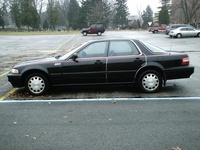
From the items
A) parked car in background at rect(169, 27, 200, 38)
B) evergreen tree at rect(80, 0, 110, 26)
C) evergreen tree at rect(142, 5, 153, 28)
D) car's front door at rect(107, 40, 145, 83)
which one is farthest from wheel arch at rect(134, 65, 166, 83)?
evergreen tree at rect(142, 5, 153, 28)

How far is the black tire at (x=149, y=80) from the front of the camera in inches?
273

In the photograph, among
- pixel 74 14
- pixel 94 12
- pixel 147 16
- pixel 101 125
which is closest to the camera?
pixel 101 125

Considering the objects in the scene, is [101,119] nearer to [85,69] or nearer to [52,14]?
[85,69]

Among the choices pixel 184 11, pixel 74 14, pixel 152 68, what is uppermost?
pixel 74 14

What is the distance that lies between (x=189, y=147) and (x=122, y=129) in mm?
1161

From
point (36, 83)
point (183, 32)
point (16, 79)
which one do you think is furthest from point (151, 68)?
point (183, 32)

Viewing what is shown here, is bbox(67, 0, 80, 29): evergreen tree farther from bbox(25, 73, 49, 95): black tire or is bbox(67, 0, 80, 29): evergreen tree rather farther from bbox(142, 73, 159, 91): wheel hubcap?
bbox(142, 73, 159, 91): wheel hubcap

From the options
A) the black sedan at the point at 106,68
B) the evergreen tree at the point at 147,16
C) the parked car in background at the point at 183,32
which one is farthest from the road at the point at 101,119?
the evergreen tree at the point at 147,16

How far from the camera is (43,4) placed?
9212 cm

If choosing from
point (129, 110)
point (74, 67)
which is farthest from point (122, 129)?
point (74, 67)

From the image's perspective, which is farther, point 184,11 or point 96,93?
point 184,11

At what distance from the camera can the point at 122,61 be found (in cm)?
690

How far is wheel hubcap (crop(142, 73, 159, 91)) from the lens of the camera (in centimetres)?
696

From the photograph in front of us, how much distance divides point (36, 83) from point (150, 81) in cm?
300
